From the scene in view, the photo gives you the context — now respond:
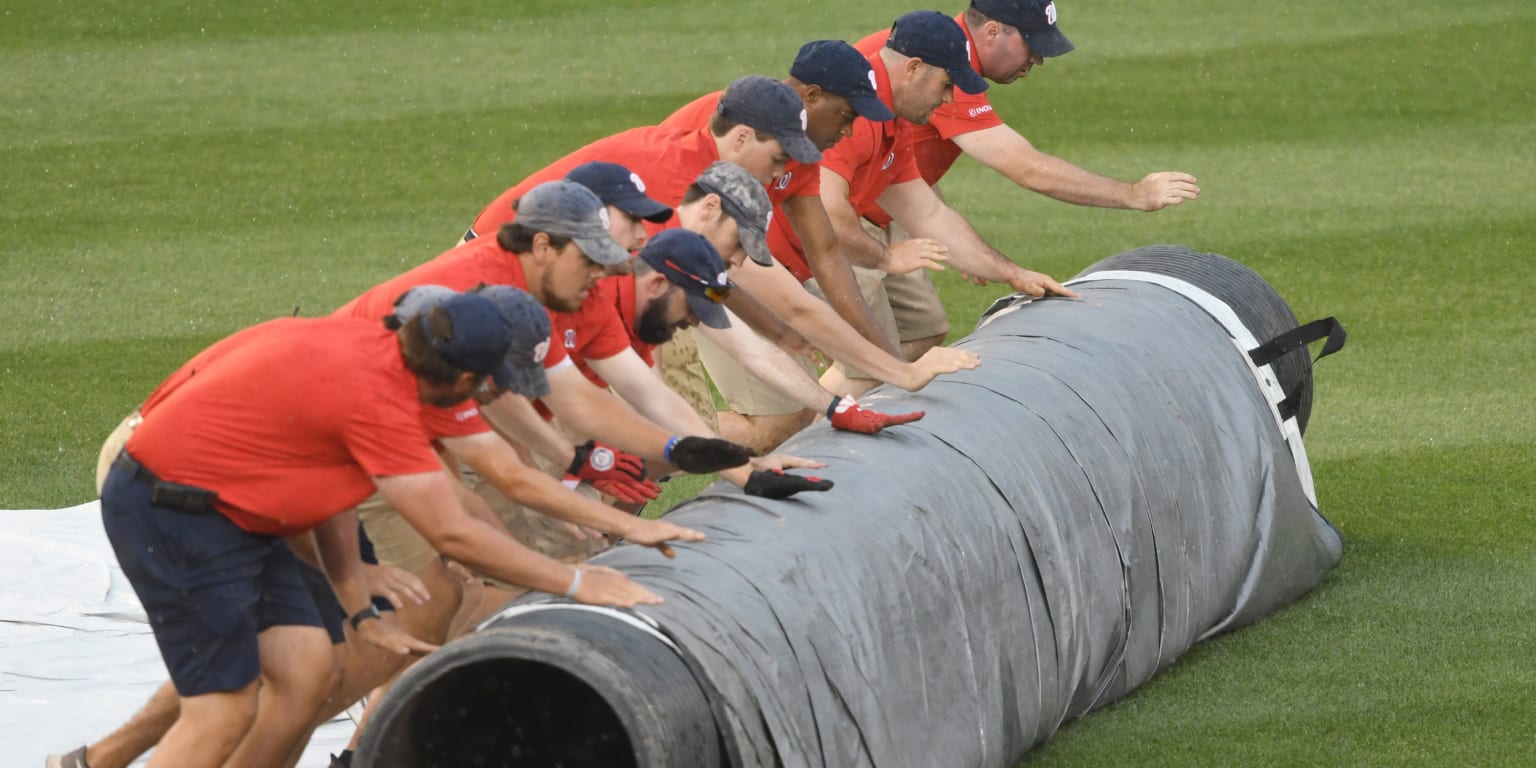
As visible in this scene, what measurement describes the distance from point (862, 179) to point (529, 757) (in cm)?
324

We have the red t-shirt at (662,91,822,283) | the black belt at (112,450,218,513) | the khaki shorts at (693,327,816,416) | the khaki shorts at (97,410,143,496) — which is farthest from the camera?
the khaki shorts at (693,327,816,416)

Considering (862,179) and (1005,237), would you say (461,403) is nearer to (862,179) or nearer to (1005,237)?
(862,179)

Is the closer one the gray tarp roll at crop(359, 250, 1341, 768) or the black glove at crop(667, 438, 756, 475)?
the gray tarp roll at crop(359, 250, 1341, 768)

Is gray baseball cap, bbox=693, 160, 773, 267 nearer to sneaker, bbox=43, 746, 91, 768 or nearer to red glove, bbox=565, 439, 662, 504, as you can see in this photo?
red glove, bbox=565, 439, 662, 504

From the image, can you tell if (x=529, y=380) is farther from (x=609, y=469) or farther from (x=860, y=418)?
(x=860, y=418)

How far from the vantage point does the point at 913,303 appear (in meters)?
9.10

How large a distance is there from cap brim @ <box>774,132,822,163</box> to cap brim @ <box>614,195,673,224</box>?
66 centimetres

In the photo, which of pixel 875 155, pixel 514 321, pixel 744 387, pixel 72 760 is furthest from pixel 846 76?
pixel 72 760

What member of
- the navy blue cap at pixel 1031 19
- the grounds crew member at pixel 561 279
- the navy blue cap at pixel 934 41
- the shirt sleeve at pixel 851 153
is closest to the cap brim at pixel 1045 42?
the navy blue cap at pixel 1031 19

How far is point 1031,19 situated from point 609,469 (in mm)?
3221

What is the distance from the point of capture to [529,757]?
5586 mm

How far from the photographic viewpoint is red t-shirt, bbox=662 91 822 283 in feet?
23.7

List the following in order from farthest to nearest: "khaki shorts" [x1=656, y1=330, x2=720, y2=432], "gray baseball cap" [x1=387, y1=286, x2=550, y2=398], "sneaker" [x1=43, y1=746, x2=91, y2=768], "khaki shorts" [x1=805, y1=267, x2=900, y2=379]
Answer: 1. "khaki shorts" [x1=805, y1=267, x2=900, y2=379]
2. "khaki shorts" [x1=656, y1=330, x2=720, y2=432]
3. "sneaker" [x1=43, y1=746, x2=91, y2=768]
4. "gray baseball cap" [x1=387, y1=286, x2=550, y2=398]

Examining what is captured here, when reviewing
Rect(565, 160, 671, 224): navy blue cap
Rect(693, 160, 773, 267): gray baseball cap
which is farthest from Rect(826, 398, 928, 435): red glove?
Rect(565, 160, 671, 224): navy blue cap
